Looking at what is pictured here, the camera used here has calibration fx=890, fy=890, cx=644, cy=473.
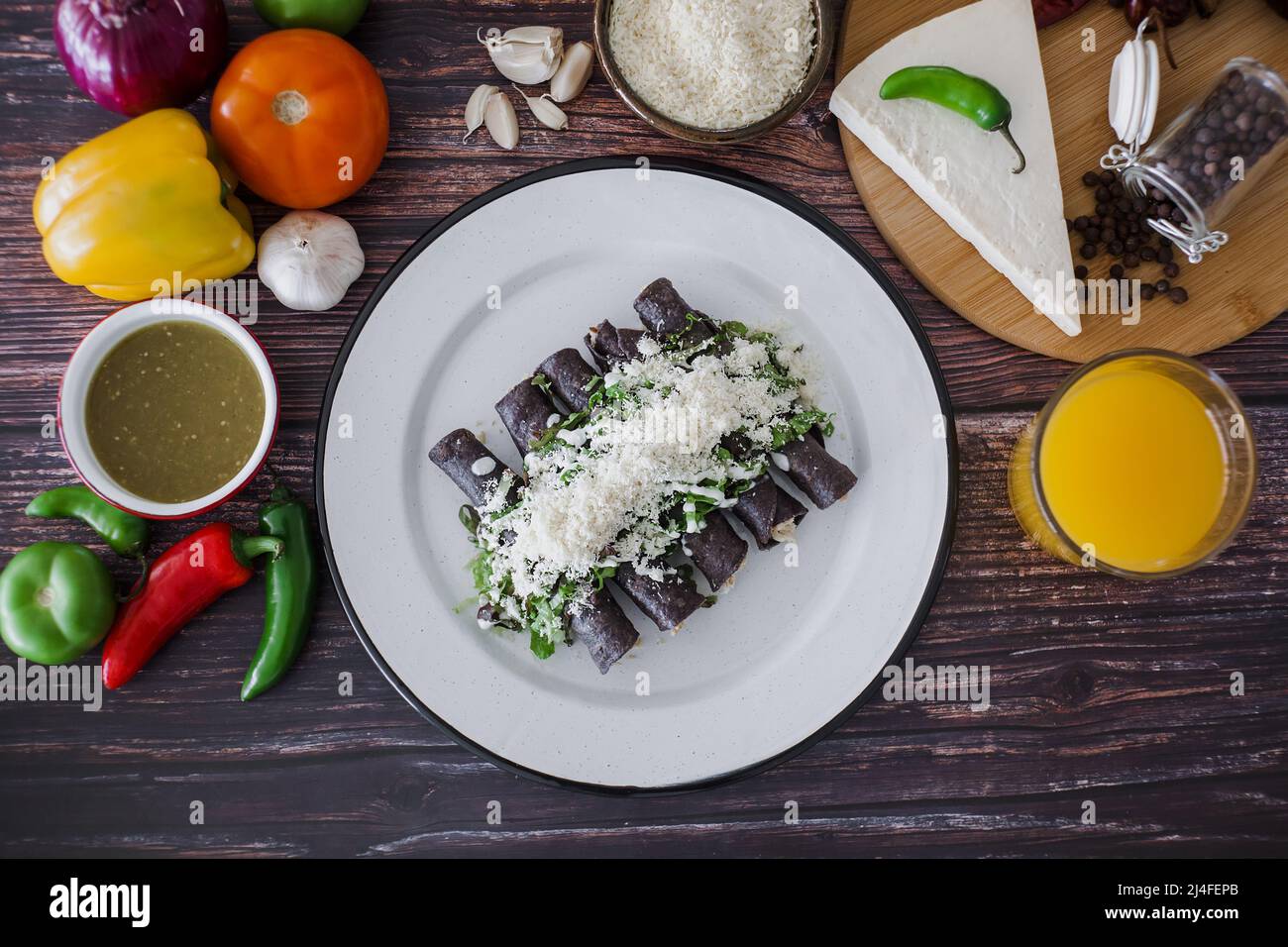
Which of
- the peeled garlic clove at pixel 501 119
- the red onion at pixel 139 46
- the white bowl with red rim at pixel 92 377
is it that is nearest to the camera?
the red onion at pixel 139 46

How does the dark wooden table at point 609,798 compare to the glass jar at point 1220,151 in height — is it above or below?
below

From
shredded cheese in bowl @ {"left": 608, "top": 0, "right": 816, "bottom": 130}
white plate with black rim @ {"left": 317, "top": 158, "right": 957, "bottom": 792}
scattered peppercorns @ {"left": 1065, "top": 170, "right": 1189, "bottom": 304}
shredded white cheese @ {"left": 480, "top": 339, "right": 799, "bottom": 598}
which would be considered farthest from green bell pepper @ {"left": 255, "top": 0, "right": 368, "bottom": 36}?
scattered peppercorns @ {"left": 1065, "top": 170, "right": 1189, "bottom": 304}

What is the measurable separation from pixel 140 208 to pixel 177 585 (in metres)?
1.09

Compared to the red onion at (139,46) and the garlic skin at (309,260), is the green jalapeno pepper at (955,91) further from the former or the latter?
the red onion at (139,46)

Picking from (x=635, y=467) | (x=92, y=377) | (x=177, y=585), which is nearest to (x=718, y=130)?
(x=635, y=467)

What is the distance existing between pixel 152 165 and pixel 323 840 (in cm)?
207

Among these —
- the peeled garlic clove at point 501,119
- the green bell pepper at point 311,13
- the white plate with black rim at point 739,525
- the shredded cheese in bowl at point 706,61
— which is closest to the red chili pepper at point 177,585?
the white plate with black rim at point 739,525

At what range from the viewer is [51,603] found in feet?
8.71

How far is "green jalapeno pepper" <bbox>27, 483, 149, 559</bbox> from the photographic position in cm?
273

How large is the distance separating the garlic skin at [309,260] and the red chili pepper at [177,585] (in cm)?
74

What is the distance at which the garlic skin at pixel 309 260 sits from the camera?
2668mm

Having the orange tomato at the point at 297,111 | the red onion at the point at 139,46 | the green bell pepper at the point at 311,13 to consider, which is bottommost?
the orange tomato at the point at 297,111

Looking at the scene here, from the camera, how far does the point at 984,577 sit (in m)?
2.83

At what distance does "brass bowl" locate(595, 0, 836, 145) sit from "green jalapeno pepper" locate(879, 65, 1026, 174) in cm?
23
